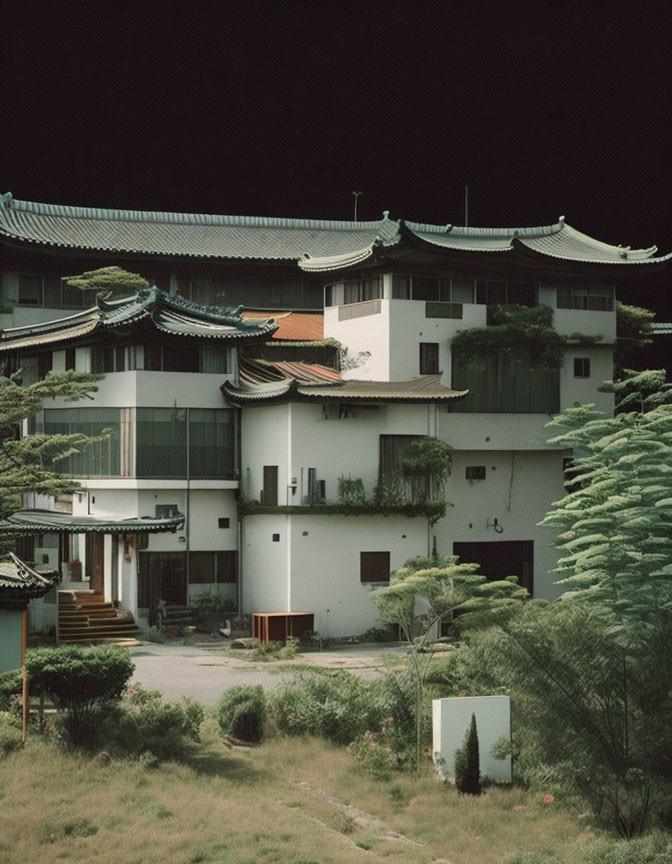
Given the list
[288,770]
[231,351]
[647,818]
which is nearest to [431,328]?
[231,351]

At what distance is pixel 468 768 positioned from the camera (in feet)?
67.7

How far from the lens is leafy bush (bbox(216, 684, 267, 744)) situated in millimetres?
23062

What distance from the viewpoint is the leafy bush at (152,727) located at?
21609mm

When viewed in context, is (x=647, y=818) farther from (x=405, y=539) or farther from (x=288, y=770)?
(x=405, y=539)

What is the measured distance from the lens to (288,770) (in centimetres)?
2150

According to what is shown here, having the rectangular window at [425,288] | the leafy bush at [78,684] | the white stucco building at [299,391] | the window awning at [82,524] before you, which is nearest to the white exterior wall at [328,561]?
the white stucco building at [299,391]

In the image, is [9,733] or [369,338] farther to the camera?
[369,338]

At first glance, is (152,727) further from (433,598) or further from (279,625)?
(279,625)

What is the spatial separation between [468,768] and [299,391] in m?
14.8

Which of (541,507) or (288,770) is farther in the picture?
(541,507)

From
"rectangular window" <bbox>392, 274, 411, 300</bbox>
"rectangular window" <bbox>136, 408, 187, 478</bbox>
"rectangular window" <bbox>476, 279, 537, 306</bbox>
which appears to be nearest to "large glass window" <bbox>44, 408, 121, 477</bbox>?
"rectangular window" <bbox>136, 408, 187, 478</bbox>

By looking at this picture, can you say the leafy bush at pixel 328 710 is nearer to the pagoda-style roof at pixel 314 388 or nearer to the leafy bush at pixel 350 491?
the leafy bush at pixel 350 491

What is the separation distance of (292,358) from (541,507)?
330 inches

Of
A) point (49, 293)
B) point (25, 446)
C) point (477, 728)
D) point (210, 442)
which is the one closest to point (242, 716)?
point (477, 728)
